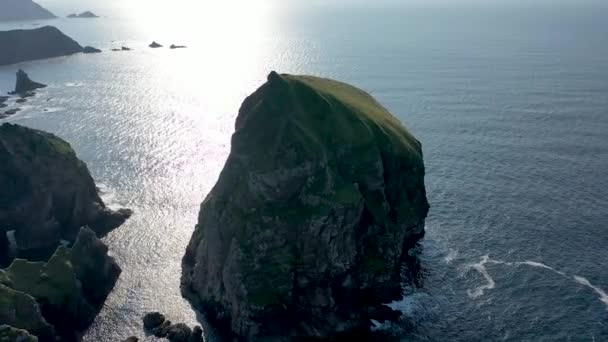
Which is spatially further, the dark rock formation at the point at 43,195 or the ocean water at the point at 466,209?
the dark rock formation at the point at 43,195

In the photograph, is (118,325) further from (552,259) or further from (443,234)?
(552,259)

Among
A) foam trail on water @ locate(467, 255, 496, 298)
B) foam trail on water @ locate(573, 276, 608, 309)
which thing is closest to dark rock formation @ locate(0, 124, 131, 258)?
foam trail on water @ locate(467, 255, 496, 298)

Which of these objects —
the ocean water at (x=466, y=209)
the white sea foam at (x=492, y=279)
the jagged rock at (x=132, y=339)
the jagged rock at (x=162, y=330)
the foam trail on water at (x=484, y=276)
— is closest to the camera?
the jagged rock at (x=132, y=339)

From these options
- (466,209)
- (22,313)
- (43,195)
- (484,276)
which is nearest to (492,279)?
(484,276)

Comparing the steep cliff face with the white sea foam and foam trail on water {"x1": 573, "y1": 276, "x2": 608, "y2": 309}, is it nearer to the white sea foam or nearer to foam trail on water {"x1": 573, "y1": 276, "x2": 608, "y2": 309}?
the white sea foam

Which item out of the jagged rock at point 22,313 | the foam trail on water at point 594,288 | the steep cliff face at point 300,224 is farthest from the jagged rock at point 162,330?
the foam trail on water at point 594,288

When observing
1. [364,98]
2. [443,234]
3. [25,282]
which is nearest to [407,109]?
[364,98]

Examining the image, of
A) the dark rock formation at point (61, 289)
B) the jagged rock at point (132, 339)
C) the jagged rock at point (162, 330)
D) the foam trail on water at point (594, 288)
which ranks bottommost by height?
the jagged rock at point (132, 339)

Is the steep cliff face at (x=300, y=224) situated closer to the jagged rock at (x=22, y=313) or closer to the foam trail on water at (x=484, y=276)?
the foam trail on water at (x=484, y=276)
